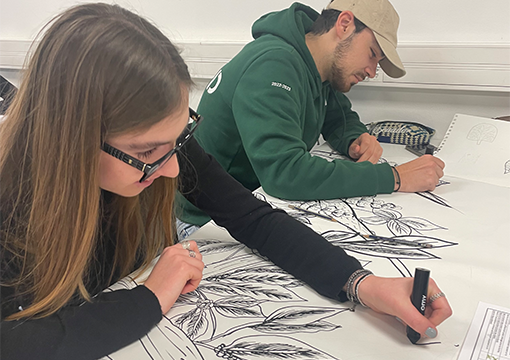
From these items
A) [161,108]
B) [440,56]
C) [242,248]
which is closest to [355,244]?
[242,248]

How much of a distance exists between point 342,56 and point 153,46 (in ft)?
2.71

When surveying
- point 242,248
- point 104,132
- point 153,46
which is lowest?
point 242,248

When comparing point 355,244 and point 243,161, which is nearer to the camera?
point 355,244

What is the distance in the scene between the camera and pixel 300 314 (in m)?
0.64

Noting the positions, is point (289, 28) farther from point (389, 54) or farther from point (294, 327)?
point (294, 327)

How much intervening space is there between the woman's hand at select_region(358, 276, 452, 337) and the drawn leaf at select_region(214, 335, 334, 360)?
0.41ft

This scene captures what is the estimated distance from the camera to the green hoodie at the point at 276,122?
3.34 feet

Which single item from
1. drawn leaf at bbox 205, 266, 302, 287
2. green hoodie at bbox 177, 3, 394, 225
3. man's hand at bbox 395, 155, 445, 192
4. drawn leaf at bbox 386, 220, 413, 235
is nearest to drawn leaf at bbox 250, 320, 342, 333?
drawn leaf at bbox 205, 266, 302, 287

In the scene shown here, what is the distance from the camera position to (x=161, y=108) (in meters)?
0.61

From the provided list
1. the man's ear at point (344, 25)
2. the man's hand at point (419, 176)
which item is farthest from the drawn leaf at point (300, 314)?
the man's ear at point (344, 25)

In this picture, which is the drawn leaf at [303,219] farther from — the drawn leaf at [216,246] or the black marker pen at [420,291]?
the black marker pen at [420,291]

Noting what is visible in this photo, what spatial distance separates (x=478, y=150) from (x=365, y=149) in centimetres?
32

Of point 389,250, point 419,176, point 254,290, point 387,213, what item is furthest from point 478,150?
point 254,290

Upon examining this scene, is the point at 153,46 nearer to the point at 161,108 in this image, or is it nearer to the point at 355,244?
the point at 161,108
